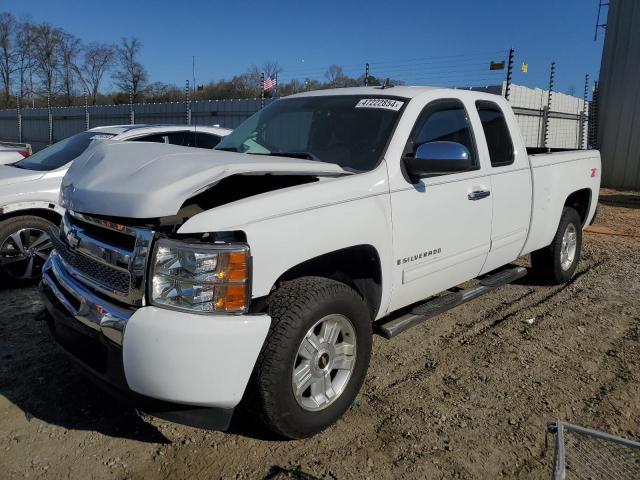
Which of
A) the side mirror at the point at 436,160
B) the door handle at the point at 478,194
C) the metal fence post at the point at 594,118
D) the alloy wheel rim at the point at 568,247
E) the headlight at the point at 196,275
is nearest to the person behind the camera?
the headlight at the point at 196,275

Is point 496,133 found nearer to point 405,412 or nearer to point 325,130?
point 325,130

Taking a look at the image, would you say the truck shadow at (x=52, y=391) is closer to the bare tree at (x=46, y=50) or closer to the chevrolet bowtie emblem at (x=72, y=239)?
the chevrolet bowtie emblem at (x=72, y=239)

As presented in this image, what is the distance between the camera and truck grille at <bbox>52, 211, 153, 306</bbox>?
2.44 m

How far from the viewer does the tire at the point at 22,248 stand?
515cm

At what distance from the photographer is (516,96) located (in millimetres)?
13734

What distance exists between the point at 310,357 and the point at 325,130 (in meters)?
1.76

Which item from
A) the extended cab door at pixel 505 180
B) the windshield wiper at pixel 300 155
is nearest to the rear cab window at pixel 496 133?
the extended cab door at pixel 505 180

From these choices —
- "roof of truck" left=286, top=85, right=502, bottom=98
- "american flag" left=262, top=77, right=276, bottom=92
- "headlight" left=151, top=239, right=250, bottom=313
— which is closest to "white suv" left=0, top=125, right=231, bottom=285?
"roof of truck" left=286, top=85, right=502, bottom=98

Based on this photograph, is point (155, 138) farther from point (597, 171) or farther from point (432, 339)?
point (597, 171)

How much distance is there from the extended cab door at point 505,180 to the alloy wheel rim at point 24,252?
4.08 m

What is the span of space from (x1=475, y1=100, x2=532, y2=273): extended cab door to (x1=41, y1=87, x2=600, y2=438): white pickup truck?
0.04 meters

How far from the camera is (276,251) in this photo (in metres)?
2.58

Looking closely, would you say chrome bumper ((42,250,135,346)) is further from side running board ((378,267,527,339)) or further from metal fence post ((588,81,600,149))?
metal fence post ((588,81,600,149))

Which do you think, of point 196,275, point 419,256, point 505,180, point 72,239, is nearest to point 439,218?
point 419,256
